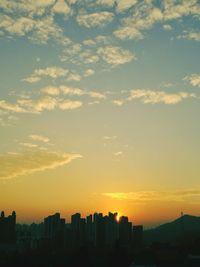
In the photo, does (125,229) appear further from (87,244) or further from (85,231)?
(87,244)

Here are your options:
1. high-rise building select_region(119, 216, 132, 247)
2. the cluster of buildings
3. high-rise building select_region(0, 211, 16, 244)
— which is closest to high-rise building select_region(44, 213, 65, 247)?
→ the cluster of buildings

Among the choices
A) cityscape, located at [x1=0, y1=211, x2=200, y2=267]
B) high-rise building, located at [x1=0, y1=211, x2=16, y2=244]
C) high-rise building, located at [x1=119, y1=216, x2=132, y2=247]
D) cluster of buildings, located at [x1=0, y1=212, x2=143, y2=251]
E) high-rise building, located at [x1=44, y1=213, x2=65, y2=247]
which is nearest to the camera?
cityscape, located at [x1=0, y1=211, x2=200, y2=267]

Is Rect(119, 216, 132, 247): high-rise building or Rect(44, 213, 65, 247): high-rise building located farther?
Rect(44, 213, 65, 247): high-rise building

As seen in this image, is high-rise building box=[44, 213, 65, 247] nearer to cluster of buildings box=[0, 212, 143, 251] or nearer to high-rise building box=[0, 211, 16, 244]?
cluster of buildings box=[0, 212, 143, 251]

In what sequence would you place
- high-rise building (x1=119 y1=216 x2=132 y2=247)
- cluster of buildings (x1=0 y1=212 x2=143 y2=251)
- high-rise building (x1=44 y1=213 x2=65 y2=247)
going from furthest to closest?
1. high-rise building (x1=44 y1=213 x2=65 y2=247)
2. high-rise building (x1=119 y1=216 x2=132 y2=247)
3. cluster of buildings (x1=0 y1=212 x2=143 y2=251)

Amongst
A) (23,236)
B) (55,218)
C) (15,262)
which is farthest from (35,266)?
(23,236)

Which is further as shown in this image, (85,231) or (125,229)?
(125,229)

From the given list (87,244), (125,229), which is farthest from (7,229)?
(87,244)

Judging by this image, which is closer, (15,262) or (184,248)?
(15,262)

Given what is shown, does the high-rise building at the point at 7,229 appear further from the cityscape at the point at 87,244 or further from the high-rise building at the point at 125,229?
the high-rise building at the point at 125,229

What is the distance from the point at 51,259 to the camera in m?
51.8

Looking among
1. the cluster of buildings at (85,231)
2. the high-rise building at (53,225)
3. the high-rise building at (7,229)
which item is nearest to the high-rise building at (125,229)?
the cluster of buildings at (85,231)

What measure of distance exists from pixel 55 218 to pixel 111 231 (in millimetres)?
16058

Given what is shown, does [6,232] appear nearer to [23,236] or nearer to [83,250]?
[23,236]
